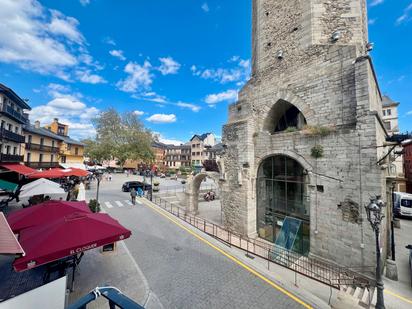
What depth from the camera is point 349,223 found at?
8.72m

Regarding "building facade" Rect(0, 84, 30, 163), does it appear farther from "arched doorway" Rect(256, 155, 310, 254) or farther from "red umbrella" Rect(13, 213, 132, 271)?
"arched doorway" Rect(256, 155, 310, 254)

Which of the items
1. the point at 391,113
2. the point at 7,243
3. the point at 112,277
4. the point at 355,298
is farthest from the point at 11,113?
the point at 391,113

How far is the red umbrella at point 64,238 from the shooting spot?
388 cm

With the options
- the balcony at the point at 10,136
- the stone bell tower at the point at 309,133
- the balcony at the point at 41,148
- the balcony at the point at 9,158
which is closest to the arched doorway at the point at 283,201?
the stone bell tower at the point at 309,133

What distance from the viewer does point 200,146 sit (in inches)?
2483

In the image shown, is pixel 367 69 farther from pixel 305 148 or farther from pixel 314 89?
pixel 305 148

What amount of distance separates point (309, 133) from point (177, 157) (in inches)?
2477

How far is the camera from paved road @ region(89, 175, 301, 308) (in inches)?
213

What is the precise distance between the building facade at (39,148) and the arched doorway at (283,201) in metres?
31.2

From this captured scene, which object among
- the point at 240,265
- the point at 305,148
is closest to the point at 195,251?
the point at 240,265

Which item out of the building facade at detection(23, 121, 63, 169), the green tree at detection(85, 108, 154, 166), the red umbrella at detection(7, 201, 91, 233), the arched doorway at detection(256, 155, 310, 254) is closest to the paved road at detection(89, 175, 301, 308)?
the red umbrella at detection(7, 201, 91, 233)

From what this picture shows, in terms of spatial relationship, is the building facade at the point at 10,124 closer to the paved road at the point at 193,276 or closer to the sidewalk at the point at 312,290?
the paved road at the point at 193,276

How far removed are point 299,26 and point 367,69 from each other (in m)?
5.48

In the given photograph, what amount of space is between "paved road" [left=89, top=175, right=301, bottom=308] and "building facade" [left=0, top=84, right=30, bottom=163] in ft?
64.9
